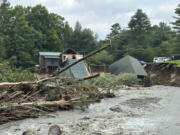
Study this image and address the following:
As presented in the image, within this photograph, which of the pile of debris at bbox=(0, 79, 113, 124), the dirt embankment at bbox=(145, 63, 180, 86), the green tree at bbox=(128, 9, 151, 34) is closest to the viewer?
the pile of debris at bbox=(0, 79, 113, 124)

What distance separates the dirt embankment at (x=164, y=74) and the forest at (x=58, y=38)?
8285 millimetres

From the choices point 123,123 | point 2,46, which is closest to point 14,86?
point 123,123

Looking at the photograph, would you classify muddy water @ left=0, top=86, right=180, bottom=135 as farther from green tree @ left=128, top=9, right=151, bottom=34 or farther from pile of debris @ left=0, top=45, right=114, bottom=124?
green tree @ left=128, top=9, right=151, bottom=34

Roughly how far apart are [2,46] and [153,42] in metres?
34.5

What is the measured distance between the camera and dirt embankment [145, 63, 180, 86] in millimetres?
27328

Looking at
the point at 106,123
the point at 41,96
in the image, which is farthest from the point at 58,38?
the point at 106,123

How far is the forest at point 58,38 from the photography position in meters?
38.5

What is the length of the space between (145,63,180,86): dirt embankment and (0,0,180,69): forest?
8.28m

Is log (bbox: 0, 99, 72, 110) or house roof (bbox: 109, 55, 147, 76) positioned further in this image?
house roof (bbox: 109, 55, 147, 76)

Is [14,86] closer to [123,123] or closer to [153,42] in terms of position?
[123,123]

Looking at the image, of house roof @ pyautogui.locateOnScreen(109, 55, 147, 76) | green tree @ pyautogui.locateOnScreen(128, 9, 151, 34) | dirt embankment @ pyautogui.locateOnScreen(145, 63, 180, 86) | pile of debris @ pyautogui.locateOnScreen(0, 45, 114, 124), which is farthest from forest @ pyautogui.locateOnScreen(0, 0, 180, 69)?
pile of debris @ pyautogui.locateOnScreen(0, 45, 114, 124)

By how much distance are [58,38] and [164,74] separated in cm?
2780

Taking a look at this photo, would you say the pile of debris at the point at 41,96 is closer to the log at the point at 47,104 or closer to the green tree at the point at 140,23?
the log at the point at 47,104

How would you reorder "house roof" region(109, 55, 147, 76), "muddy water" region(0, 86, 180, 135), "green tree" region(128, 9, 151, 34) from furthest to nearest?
"green tree" region(128, 9, 151, 34)
"house roof" region(109, 55, 147, 76)
"muddy water" region(0, 86, 180, 135)
